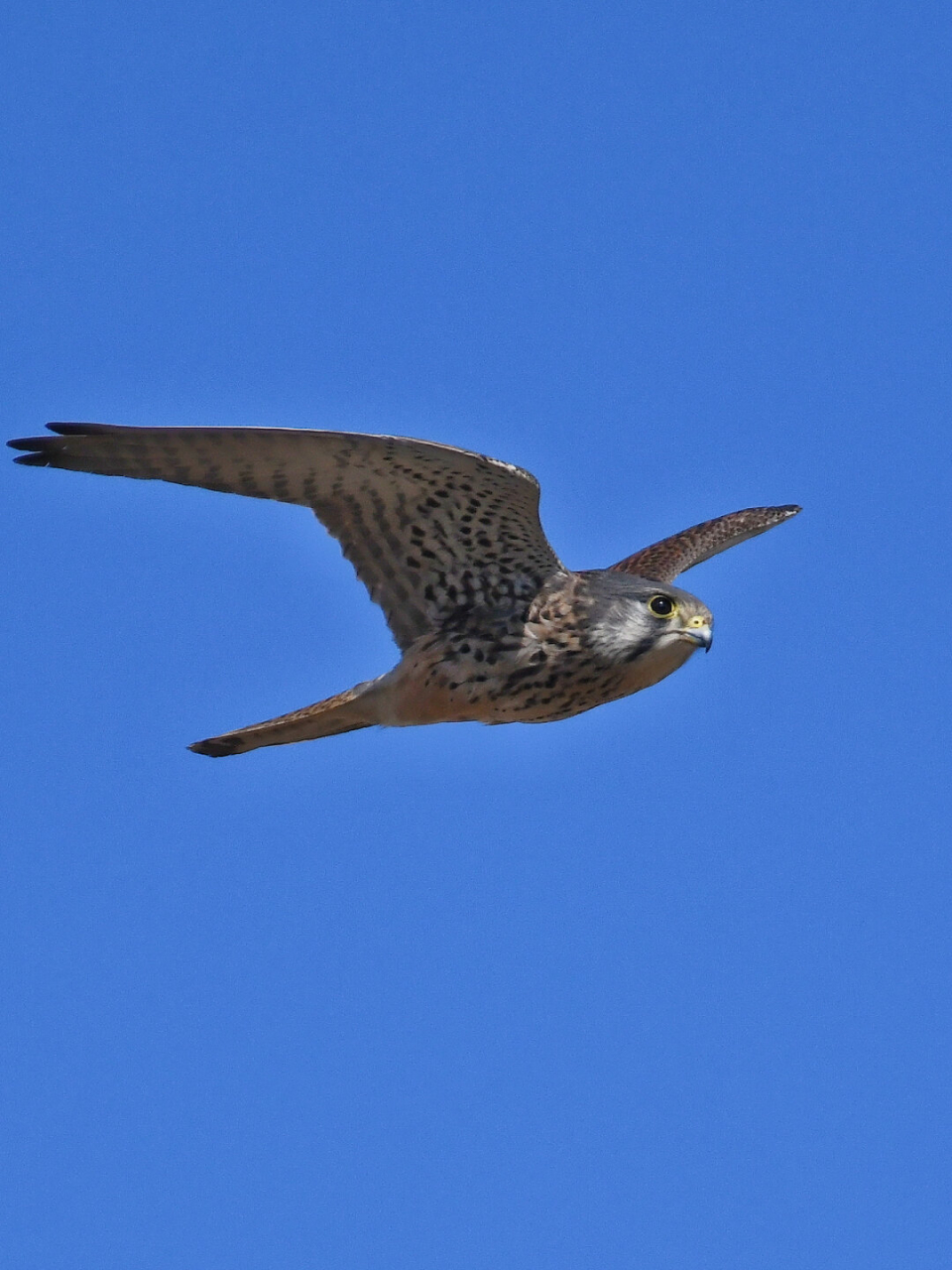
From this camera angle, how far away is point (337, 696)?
9.78 m

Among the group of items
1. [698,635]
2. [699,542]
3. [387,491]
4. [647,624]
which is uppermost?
[699,542]

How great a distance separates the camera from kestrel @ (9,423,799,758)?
Answer: 30.6ft

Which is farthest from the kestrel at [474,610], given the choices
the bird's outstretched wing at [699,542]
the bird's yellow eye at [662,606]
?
the bird's outstretched wing at [699,542]

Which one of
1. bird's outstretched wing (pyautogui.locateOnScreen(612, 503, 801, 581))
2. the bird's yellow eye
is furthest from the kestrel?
bird's outstretched wing (pyautogui.locateOnScreen(612, 503, 801, 581))

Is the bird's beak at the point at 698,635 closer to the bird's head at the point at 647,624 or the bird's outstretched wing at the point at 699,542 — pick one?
the bird's head at the point at 647,624

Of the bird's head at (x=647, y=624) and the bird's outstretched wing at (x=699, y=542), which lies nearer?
the bird's head at (x=647, y=624)

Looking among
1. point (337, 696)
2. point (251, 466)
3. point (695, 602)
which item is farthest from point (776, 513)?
point (251, 466)

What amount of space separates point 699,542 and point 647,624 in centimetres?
274

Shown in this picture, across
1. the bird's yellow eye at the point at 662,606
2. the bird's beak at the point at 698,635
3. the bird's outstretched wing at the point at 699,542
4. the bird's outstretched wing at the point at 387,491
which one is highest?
the bird's outstretched wing at the point at 699,542

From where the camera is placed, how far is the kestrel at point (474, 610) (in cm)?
933

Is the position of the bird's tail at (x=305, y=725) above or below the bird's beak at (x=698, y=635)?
above

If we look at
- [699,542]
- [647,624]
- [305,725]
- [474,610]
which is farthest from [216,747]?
[699,542]

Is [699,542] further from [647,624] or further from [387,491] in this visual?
[387,491]

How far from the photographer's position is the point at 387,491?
368 inches
